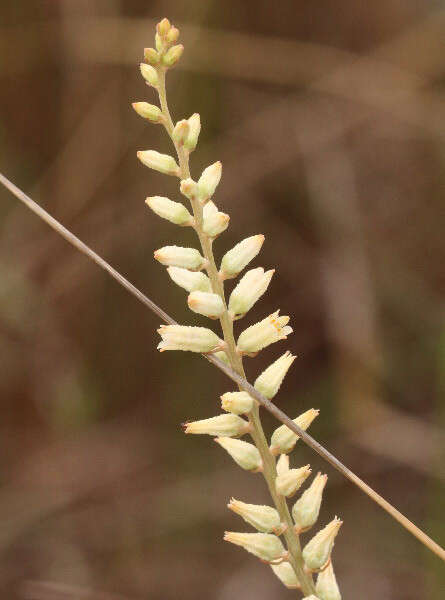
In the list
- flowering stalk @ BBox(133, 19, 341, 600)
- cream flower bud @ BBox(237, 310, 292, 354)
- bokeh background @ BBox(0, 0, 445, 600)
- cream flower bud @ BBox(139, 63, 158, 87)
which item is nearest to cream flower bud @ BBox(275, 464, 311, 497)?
flowering stalk @ BBox(133, 19, 341, 600)

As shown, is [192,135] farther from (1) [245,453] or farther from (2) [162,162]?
(1) [245,453]

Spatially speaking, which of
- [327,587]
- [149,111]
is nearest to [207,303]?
[149,111]

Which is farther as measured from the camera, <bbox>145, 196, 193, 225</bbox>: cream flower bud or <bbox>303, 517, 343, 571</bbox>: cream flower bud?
<bbox>145, 196, 193, 225</bbox>: cream flower bud

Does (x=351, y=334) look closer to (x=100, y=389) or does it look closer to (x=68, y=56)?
(x=100, y=389)

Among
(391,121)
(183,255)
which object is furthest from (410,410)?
(183,255)

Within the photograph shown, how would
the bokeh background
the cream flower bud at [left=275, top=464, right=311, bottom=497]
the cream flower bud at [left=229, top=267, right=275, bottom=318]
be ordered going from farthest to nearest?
the bokeh background
the cream flower bud at [left=229, top=267, right=275, bottom=318]
the cream flower bud at [left=275, top=464, right=311, bottom=497]

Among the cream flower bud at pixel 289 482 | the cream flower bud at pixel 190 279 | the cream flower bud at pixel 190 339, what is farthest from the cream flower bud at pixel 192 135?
the cream flower bud at pixel 289 482

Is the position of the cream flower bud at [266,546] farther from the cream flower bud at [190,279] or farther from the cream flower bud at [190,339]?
the cream flower bud at [190,279]

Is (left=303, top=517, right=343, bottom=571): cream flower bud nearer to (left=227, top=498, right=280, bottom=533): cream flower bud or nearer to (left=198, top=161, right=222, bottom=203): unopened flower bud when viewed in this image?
(left=227, top=498, right=280, bottom=533): cream flower bud
